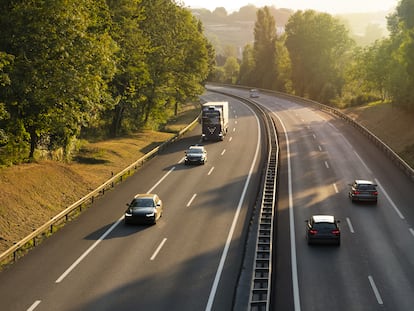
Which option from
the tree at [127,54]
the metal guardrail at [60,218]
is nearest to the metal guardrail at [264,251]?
the metal guardrail at [60,218]

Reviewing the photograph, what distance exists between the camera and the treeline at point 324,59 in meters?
98.2

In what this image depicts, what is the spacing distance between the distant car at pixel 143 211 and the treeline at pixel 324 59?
55.5 meters

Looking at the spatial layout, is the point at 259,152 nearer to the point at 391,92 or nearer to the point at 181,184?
the point at 181,184

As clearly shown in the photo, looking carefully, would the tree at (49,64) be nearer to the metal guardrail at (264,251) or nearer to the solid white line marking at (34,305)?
the metal guardrail at (264,251)

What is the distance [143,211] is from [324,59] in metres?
99.4

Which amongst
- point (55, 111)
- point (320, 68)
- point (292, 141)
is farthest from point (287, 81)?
point (55, 111)

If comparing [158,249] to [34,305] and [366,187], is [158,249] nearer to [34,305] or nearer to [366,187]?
[34,305]

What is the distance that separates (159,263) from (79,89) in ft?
52.0

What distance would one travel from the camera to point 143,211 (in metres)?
31.3

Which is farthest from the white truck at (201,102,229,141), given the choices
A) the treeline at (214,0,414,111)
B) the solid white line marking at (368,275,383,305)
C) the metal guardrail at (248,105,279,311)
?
the solid white line marking at (368,275,383,305)

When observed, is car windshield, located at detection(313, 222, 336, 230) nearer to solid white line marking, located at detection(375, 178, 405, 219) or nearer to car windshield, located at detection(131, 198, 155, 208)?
solid white line marking, located at detection(375, 178, 405, 219)

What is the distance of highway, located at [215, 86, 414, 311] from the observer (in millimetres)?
22047

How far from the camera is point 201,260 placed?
25.8m

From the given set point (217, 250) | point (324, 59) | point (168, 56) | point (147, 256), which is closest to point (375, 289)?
point (217, 250)
